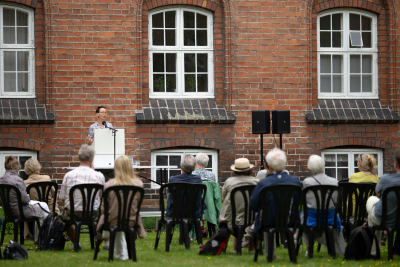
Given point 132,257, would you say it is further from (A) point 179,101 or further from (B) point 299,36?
(B) point 299,36

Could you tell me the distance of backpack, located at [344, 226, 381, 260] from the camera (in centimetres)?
588

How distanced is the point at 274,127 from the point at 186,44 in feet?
8.25

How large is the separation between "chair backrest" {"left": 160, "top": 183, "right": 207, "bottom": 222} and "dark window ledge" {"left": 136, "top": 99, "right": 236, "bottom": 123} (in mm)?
3995

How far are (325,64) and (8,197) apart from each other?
23.6 ft

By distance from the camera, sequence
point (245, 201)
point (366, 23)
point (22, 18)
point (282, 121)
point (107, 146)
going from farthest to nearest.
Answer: point (366, 23) → point (22, 18) → point (282, 121) → point (107, 146) → point (245, 201)

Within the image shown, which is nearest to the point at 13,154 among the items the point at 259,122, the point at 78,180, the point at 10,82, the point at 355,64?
the point at 10,82

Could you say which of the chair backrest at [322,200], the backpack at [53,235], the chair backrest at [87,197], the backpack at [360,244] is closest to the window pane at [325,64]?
the chair backrest at [322,200]

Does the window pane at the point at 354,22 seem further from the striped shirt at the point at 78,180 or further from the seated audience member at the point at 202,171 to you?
the striped shirt at the point at 78,180

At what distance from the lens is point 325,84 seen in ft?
38.7

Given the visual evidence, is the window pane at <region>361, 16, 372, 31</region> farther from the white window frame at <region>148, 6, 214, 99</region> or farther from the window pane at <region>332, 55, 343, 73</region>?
the white window frame at <region>148, 6, 214, 99</region>

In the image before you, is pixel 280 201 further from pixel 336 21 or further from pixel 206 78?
pixel 336 21

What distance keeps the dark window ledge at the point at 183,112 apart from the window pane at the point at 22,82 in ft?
7.26

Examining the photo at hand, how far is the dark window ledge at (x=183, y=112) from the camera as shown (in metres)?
10.8

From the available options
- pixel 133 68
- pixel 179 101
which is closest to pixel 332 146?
pixel 179 101
